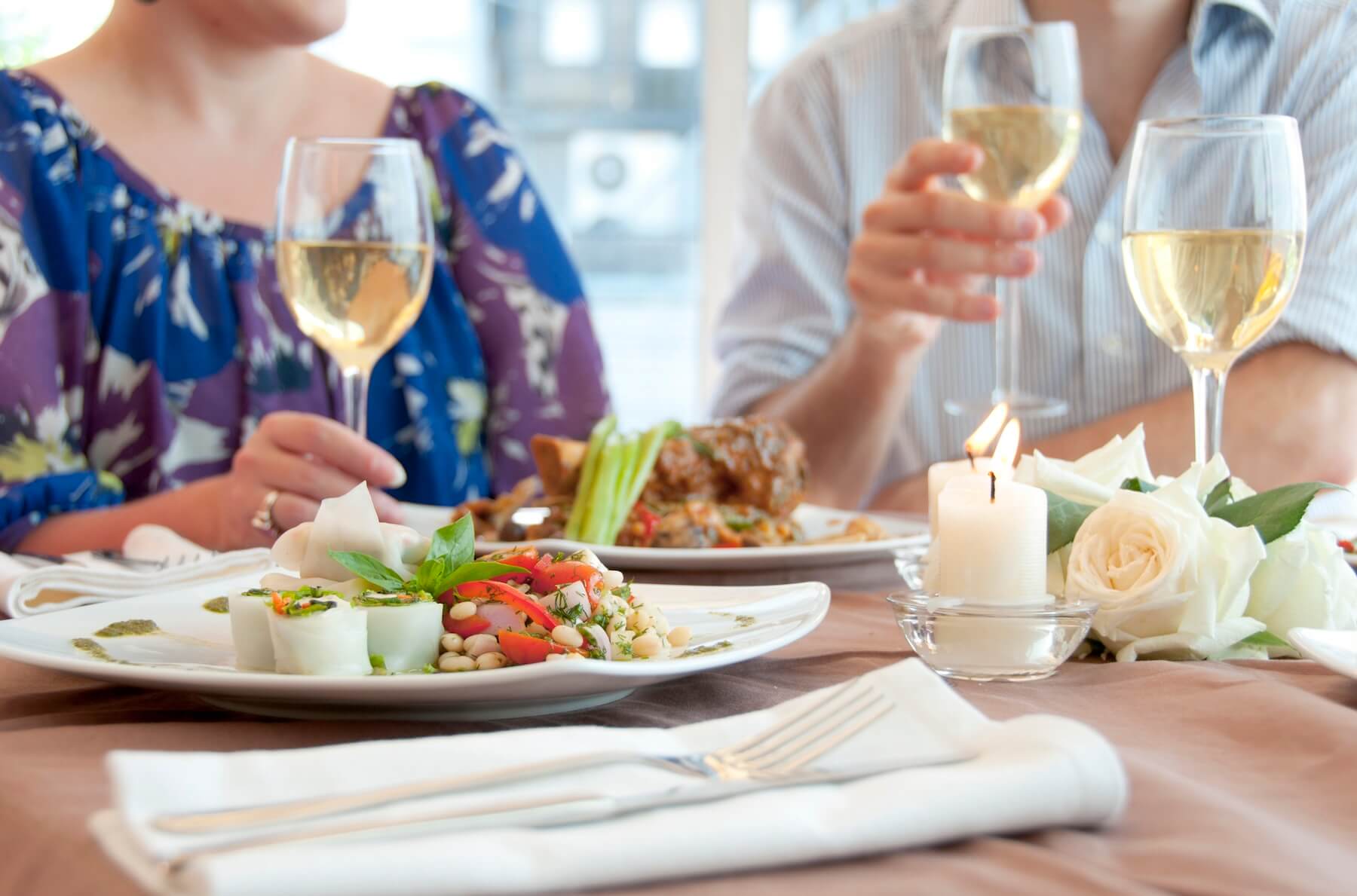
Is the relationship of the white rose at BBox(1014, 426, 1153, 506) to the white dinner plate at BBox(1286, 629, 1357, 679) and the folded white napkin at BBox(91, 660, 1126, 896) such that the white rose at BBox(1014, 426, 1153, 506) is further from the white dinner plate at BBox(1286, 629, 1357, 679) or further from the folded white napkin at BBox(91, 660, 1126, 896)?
the folded white napkin at BBox(91, 660, 1126, 896)

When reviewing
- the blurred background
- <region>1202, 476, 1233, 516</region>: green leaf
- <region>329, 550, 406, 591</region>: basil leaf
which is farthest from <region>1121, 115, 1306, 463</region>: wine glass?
the blurred background

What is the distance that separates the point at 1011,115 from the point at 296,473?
34.3 inches

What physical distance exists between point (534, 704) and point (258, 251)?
1427mm

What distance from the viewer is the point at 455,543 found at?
734 millimetres

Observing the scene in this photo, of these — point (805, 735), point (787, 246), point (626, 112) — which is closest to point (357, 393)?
point (805, 735)

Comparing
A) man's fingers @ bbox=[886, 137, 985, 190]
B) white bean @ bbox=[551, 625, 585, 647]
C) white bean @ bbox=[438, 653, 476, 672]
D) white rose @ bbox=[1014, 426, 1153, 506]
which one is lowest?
white bean @ bbox=[438, 653, 476, 672]

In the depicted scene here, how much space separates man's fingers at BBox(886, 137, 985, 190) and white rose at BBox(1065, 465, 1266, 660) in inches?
29.3

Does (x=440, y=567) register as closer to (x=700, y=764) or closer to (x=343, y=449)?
(x=700, y=764)

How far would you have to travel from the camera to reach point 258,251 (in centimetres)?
192

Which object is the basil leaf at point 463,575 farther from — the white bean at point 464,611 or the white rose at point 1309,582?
the white rose at point 1309,582

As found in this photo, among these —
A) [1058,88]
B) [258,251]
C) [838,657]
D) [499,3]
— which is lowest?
[838,657]

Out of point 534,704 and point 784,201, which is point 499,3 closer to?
point 784,201

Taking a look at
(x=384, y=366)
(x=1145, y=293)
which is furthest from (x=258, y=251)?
(x=1145, y=293)

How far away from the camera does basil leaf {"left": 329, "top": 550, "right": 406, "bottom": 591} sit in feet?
2.28
